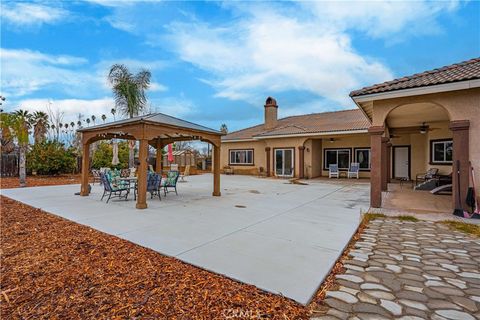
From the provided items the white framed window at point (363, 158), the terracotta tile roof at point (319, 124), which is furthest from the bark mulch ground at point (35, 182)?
the white framed window at point (363, 158)

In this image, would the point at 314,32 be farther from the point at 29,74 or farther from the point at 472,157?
the point at 29,74

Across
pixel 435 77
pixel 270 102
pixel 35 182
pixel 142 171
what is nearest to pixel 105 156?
pixel 35 182

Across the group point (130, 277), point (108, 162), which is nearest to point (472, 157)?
point (130, 277)

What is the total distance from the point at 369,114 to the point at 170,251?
10.00 metres

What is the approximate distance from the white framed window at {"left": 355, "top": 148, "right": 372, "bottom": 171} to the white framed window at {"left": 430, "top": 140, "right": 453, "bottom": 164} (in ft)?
14.7

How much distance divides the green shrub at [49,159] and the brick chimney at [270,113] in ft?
50.4

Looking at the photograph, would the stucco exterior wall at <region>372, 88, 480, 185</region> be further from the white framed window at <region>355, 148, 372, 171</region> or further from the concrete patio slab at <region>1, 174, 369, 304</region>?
the white framed window at <region>355, 148, 372, 171</region>

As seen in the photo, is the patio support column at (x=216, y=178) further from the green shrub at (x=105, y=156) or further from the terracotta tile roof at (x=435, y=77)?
the green shrub at (x=105, y=156)

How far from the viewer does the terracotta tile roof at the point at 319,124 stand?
1718cm

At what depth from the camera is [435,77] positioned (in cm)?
733

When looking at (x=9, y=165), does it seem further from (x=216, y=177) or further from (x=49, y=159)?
(x=216, y=177)

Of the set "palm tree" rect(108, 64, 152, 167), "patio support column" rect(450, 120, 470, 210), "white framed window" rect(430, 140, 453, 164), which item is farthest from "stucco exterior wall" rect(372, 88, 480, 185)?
"palm tree" rect(108, 64, 152, 167)

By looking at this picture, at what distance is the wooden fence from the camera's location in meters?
16.7

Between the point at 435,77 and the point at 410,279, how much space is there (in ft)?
22.0
